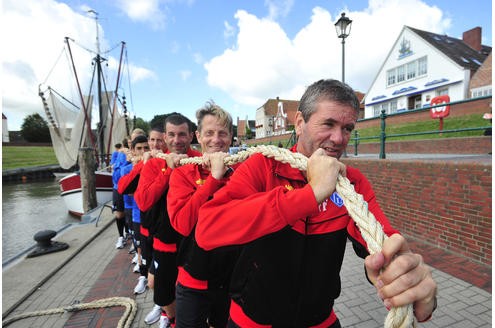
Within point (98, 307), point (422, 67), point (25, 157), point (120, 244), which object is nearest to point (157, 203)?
point (98, 307)

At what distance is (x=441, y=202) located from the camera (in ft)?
13.8

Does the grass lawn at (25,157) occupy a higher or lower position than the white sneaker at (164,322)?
higher

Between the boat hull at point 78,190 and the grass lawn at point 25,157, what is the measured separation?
25.7m

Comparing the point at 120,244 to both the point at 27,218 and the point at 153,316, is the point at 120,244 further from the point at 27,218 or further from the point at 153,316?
the point at 27,218

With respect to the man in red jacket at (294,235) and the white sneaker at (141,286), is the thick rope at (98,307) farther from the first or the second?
the man in red jacket at (294,235)

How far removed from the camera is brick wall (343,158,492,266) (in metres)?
3.66

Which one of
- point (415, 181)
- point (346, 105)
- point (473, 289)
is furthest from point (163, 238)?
point (415, 181)

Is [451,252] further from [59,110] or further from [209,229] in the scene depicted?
[59,110]

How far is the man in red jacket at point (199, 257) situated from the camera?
180 centimetres

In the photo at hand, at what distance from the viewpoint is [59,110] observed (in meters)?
17.5

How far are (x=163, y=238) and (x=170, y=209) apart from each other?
0.81 metres

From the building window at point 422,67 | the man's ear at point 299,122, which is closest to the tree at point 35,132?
the building window at point 422,67

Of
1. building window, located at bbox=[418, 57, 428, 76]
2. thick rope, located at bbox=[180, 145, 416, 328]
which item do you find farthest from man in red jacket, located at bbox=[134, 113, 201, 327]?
building window, located at bbox=[418, 57, 428, 76]

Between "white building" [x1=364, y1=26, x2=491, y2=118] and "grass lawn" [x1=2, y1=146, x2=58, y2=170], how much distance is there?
44748 millimetres
